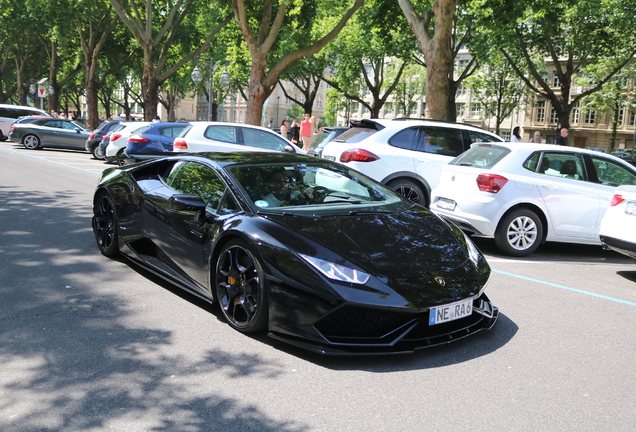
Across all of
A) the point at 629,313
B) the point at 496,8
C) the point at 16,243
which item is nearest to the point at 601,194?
the point at 629,313


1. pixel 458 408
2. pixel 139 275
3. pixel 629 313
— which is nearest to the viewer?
pixel 458 408

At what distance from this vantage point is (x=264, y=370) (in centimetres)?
399

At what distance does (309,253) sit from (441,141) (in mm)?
7146

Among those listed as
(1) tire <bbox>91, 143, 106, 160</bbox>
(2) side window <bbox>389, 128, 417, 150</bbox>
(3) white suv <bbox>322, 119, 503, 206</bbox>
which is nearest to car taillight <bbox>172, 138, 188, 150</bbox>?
(3) white suv <bbox>322, 119, 503, 206</bbox>

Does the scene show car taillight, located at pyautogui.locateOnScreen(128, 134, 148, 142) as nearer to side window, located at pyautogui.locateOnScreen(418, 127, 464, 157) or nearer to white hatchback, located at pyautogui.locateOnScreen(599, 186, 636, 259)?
side window, located at pyautogui.locateOnScreen(418, 127, 464, 157)

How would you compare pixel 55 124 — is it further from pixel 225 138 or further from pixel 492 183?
pixel 492 183

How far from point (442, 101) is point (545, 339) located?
39.1 ft

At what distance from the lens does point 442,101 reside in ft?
52.4

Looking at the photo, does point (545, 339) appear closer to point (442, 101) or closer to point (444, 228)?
point (444, 228)

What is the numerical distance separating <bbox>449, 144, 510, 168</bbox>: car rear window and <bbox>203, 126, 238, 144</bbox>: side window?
6.65m

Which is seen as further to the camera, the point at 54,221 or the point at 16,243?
the point at 54,221

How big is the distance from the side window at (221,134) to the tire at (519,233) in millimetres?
7628

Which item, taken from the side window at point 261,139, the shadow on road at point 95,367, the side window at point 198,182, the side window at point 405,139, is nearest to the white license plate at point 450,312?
the shadow on road at point 95,367

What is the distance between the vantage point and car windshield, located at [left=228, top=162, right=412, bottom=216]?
16.3 ft
